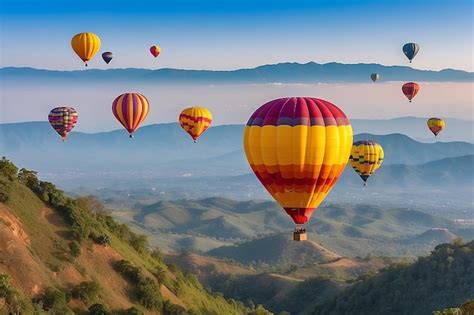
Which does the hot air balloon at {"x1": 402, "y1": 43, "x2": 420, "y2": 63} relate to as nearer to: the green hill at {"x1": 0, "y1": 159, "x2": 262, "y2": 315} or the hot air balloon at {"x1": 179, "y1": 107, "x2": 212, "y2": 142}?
the hot air balloon at {"x1": 179, "y1": 107, "x2": 212, "y2": 142}

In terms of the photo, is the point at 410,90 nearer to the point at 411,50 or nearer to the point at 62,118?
the point at 411,50

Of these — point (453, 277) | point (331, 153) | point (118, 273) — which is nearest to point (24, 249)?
point (118, 273)

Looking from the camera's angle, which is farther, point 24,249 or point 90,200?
point 90,200

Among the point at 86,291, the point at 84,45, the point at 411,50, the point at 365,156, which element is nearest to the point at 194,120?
the point at 84,45

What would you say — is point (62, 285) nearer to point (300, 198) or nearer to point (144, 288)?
point (144, 288)

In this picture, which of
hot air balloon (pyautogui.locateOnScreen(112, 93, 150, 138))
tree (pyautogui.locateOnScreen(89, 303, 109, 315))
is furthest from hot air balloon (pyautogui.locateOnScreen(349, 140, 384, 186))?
tree (pyautogui.locateOnScreen(89, 303, 109, 315))

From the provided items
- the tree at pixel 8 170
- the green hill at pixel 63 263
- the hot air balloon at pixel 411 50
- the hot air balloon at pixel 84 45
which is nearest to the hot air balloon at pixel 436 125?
the hot air balloon at pixel 411 50
